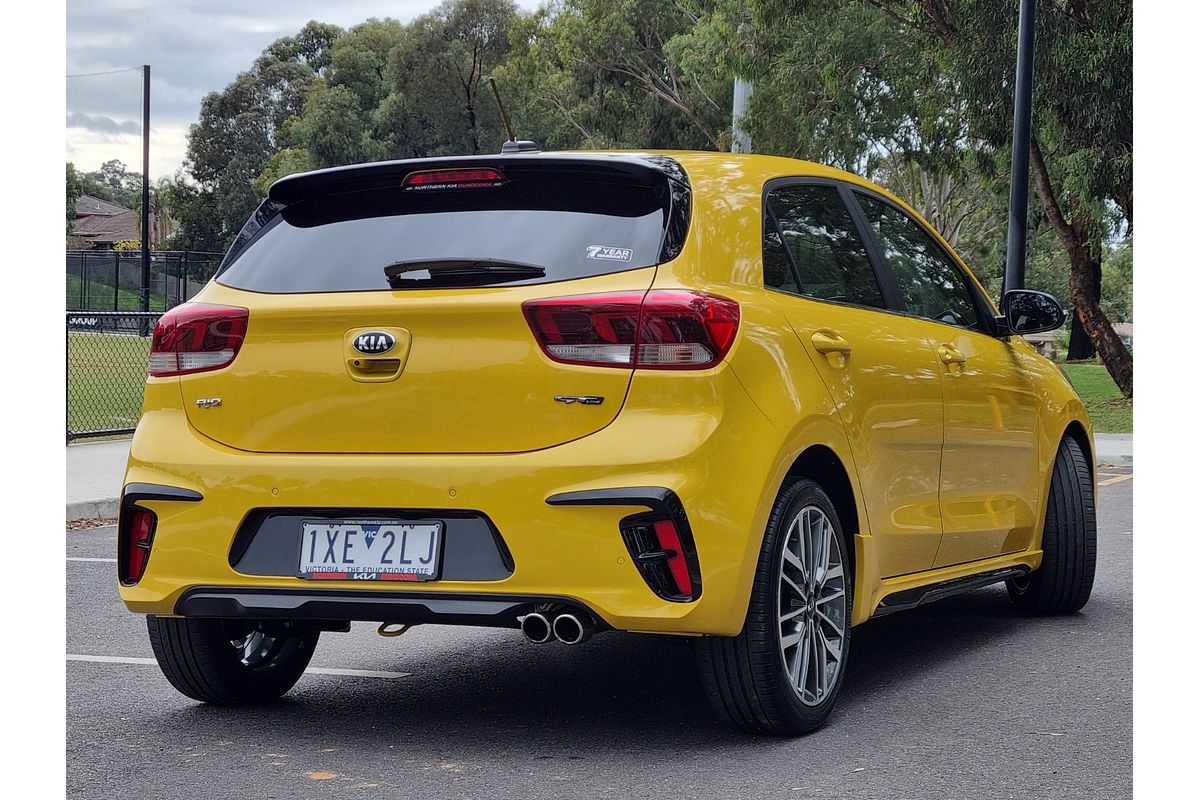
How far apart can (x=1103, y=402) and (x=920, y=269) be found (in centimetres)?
2144

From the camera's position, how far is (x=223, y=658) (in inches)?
208

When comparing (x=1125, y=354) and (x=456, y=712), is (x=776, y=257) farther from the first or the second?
(x=1125, y=354)

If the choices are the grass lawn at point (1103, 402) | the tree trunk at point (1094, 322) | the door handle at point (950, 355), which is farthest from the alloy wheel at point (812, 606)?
the tree trunk at point (1094, 322)

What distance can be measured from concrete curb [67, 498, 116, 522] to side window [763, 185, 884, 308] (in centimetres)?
763

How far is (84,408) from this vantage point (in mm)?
19562

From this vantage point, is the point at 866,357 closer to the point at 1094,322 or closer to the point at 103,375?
the point at 103,375

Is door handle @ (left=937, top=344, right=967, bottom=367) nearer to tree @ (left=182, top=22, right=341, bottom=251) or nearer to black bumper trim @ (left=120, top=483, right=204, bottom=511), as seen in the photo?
black bumper trim @ (left=120, top=483, right=204, bottom=511)

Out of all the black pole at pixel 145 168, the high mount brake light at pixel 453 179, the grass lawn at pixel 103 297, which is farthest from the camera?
the grass lawn at pixel 103 297

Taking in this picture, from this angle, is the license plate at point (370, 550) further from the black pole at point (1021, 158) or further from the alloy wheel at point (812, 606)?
the black pole at point (1021, 158)

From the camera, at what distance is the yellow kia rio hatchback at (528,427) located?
438cm

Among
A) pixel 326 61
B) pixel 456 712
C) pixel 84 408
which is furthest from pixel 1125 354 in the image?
pixel 326 61

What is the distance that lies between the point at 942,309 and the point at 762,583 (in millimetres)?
2166

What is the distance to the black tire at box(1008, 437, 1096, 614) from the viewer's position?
7.03 m

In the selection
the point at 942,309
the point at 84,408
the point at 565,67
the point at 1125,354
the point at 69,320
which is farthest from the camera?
the point at 565,67
